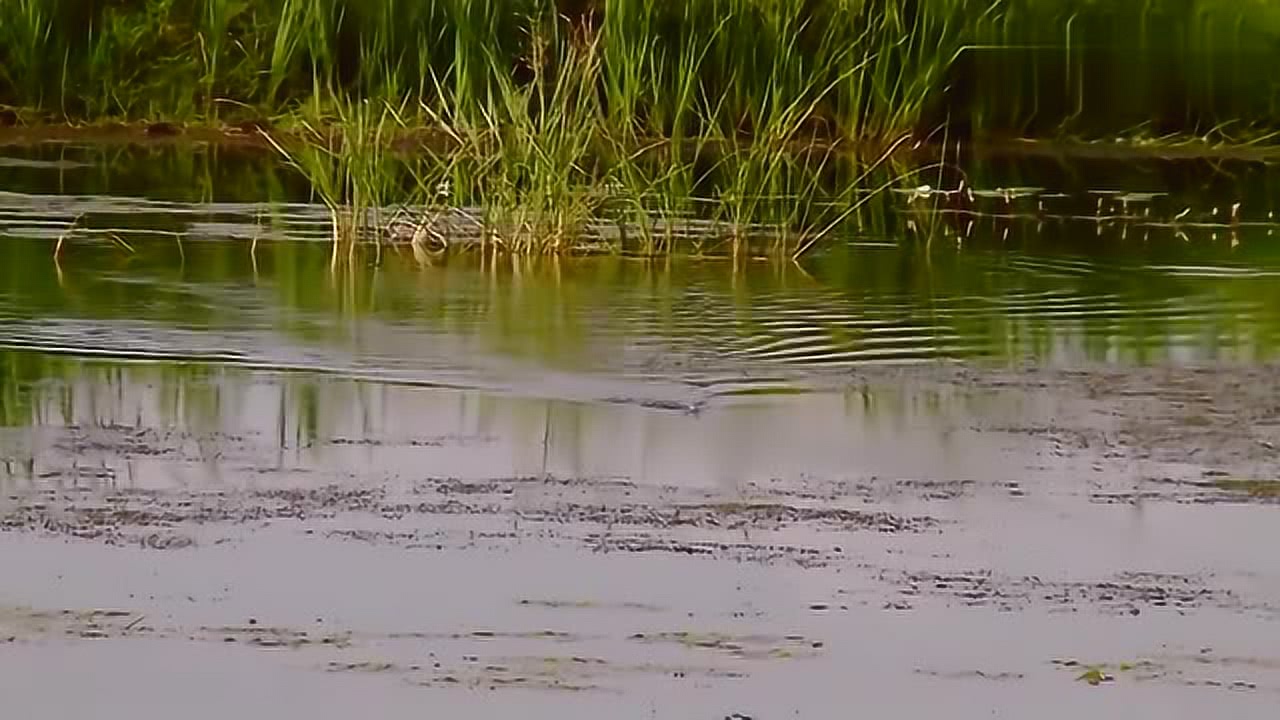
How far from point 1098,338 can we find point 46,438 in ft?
8.78

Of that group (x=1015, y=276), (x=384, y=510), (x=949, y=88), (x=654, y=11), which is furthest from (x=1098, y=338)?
(x=949, y=88)

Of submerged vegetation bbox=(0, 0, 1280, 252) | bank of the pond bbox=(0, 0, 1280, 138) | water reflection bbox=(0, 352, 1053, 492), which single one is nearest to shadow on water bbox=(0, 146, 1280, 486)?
water reflection bbox=(0, 352, 1053, 492)

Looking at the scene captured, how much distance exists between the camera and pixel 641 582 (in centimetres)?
395

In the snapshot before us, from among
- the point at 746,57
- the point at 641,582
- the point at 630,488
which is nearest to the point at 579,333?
the point at 630,488

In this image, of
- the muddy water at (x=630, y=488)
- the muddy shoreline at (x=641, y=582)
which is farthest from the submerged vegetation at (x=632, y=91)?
the muddy shoreline at (x=641, y=582)

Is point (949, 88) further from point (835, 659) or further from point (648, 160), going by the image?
point (835, 659)

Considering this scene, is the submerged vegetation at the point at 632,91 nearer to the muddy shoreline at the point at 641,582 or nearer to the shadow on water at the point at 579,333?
the shadow on water at the point at 579,333

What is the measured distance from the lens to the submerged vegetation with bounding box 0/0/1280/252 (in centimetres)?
785

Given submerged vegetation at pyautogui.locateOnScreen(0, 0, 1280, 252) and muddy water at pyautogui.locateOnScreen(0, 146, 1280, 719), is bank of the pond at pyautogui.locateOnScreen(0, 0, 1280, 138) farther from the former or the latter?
muddy water at pyautogui.locateOnScreen(0, 146, 1280, 719)

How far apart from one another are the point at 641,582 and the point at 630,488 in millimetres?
631

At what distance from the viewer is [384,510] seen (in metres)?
4.38

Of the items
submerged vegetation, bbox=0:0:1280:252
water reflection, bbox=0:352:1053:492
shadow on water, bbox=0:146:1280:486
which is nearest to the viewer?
water reflection, bbox=0:352:1053:492

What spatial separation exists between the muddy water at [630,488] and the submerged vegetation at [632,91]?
0.39 m

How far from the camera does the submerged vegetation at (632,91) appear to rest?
785cm
